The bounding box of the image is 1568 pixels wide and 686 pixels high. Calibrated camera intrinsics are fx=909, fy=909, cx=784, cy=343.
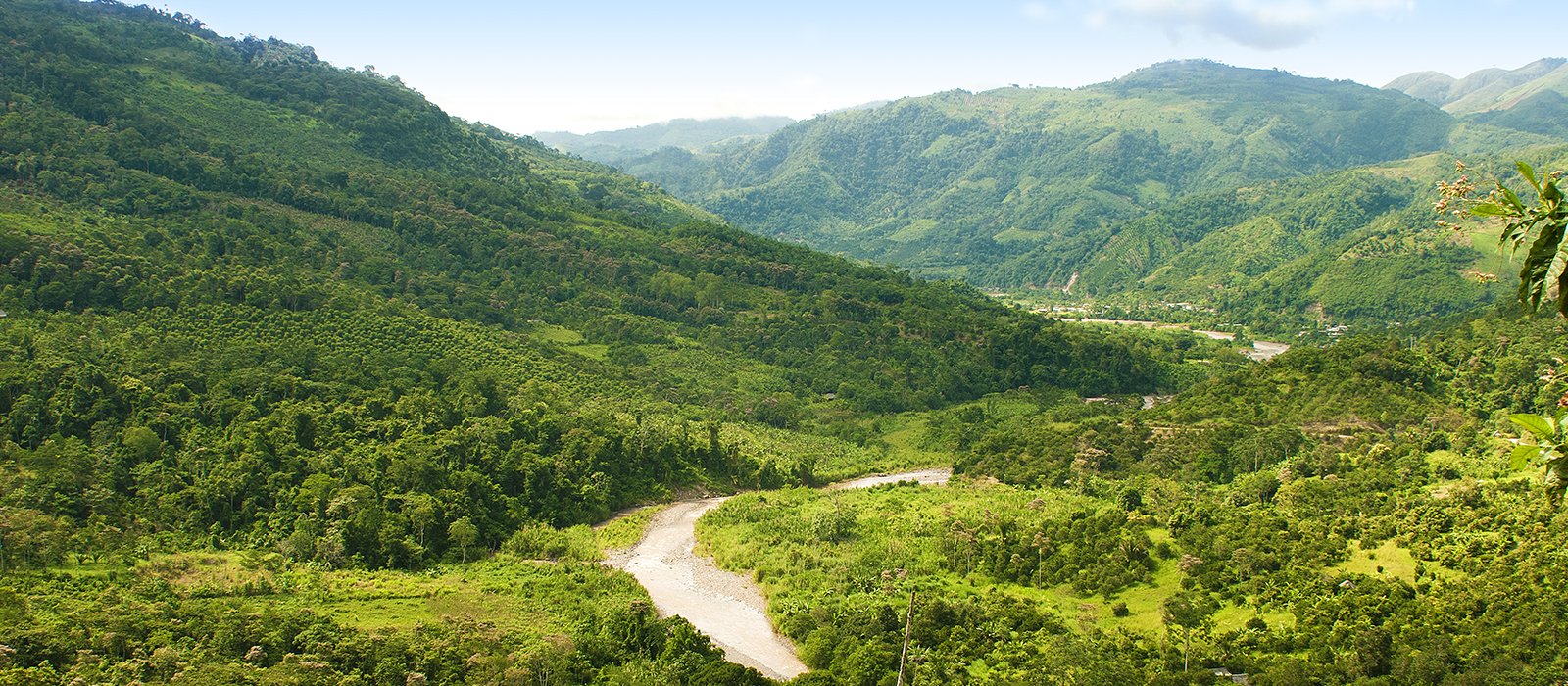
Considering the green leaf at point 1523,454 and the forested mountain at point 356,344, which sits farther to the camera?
the forested mountain at point 356,344

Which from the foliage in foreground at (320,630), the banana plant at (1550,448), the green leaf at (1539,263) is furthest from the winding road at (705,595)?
the green leaf at (1539,263)

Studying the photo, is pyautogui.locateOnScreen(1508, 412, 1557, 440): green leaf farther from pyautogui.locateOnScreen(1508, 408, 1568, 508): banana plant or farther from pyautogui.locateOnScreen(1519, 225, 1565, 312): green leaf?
pyautogui.locateOnScreen(1519, 225, 1565, 312): green leaf

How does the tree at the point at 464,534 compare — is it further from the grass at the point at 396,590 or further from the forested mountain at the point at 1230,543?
the forested mountain at the point at 1230,543

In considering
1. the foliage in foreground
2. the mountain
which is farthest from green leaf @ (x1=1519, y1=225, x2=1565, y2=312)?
the mountain

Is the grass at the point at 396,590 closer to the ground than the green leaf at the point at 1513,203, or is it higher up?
closer to the ground

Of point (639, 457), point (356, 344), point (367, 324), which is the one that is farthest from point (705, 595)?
point (367, 324)

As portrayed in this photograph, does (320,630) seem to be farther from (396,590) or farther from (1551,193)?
(1551,193)
